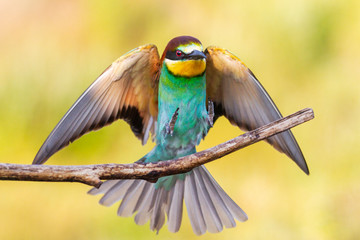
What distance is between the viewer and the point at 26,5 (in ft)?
11.9

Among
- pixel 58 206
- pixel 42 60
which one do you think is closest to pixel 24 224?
pixel 58 206

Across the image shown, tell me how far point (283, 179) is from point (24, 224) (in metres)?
1.54

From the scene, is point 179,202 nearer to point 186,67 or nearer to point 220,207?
point 220,207

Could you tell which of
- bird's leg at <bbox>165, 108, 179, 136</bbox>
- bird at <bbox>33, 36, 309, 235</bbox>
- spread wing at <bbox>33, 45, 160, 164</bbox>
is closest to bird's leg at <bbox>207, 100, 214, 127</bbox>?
bird at <bbox>33, 36, 309, 235</bbox>

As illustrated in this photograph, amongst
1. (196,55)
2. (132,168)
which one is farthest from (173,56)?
(132,168)

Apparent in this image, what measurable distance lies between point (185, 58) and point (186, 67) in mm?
61

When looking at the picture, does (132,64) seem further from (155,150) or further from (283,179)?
(283,179)

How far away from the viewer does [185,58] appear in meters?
2.21

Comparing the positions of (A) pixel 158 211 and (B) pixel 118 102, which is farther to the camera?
(A) pixel 158 211

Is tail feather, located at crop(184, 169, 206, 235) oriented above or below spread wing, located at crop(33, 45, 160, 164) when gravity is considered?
below

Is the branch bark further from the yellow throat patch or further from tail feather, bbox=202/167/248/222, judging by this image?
Answer: tail feather, bbox=202/167/248/222

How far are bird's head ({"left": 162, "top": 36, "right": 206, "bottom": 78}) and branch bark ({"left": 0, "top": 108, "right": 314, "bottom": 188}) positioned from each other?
53cm

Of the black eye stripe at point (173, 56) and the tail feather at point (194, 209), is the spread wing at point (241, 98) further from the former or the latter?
the tail feather at point (194, 209)

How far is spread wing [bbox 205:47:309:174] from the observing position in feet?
7.39
